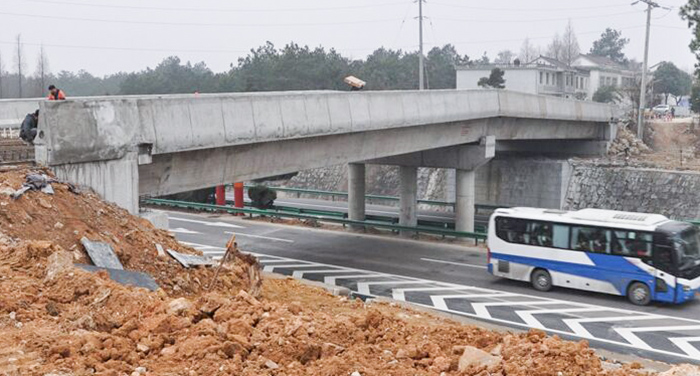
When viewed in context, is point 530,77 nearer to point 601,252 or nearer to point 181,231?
point 181,231

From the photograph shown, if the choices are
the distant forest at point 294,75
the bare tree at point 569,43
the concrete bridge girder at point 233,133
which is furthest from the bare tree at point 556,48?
the concrete bridge girder at point 233,133

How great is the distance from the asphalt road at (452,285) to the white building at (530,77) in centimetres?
4490

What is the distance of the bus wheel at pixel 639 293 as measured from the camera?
862 inches

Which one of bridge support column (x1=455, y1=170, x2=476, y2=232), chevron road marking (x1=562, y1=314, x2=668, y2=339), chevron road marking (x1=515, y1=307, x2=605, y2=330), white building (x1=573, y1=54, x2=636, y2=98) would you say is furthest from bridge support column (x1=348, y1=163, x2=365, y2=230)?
white building (x1=573, y1=54, x2=636, y2=98)

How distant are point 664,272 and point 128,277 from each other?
53.1 feet

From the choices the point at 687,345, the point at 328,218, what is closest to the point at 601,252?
the point at 687,345

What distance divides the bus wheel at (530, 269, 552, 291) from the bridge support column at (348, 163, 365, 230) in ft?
53.0

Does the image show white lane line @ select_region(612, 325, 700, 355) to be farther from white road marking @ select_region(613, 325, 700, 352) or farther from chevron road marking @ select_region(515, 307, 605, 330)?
chevron road marking @ select_region(515, 307, 605, 330)

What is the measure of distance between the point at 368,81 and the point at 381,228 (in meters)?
39.0

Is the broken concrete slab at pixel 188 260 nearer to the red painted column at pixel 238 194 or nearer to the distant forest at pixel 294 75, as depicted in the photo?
the red painted column at pixel 238 194

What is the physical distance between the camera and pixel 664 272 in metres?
21.6

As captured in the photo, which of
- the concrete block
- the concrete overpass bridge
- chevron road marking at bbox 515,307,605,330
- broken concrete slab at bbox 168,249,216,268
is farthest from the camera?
chevron road marking at bbox 515,307,605,330

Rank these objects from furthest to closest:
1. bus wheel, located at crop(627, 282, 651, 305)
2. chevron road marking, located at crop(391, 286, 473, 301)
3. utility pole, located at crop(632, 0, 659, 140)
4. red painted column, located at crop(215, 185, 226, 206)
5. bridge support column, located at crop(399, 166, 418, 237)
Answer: utility pole, located at crop(632, 0, 659, 140)
red painted column, located at crop(215, 185, 226, 206)
bridge support column, located at crop(399, 166, 418, 237)
chevron road marking, located at crop(391, 286, 473, 301)
bus wheel, located at crop(627, 282, 651, 305)

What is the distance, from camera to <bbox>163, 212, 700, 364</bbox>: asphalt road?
19.1 meters
